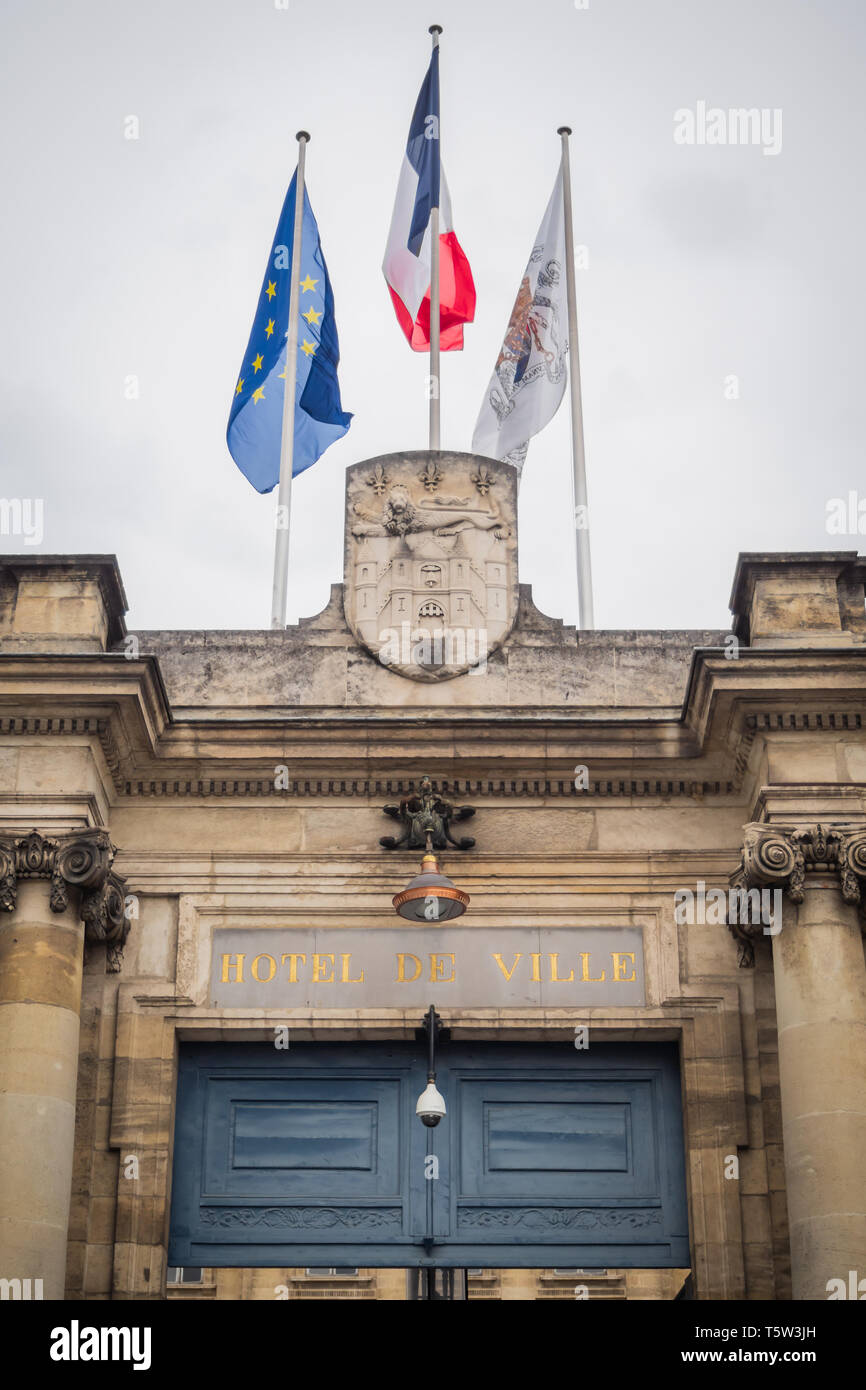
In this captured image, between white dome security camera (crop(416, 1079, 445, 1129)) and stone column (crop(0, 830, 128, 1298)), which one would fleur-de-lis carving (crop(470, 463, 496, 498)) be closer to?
stone column (crop(0, 830, 128, 1298))

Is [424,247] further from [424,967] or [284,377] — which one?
[424,967]

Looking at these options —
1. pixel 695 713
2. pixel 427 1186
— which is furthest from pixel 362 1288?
pixel 695 713

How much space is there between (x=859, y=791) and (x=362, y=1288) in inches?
589

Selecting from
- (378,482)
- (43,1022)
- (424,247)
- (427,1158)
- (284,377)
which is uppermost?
(424,247)

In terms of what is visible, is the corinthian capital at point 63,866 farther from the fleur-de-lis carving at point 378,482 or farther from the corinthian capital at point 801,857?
the corinthian capital at point 801,857

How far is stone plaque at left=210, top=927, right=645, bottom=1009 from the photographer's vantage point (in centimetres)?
1497

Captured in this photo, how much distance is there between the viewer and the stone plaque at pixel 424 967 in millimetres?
14969

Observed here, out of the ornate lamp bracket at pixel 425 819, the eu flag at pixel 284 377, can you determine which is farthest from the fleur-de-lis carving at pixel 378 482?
the eu flag at pixel 284 377

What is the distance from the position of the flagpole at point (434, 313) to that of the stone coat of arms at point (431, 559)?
0.87 metres

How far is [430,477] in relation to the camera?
16.6 meters

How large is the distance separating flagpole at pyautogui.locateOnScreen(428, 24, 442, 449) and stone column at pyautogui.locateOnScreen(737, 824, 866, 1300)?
5.37 metres

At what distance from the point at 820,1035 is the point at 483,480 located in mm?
5698

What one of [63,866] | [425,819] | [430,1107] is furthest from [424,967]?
[63,866]
